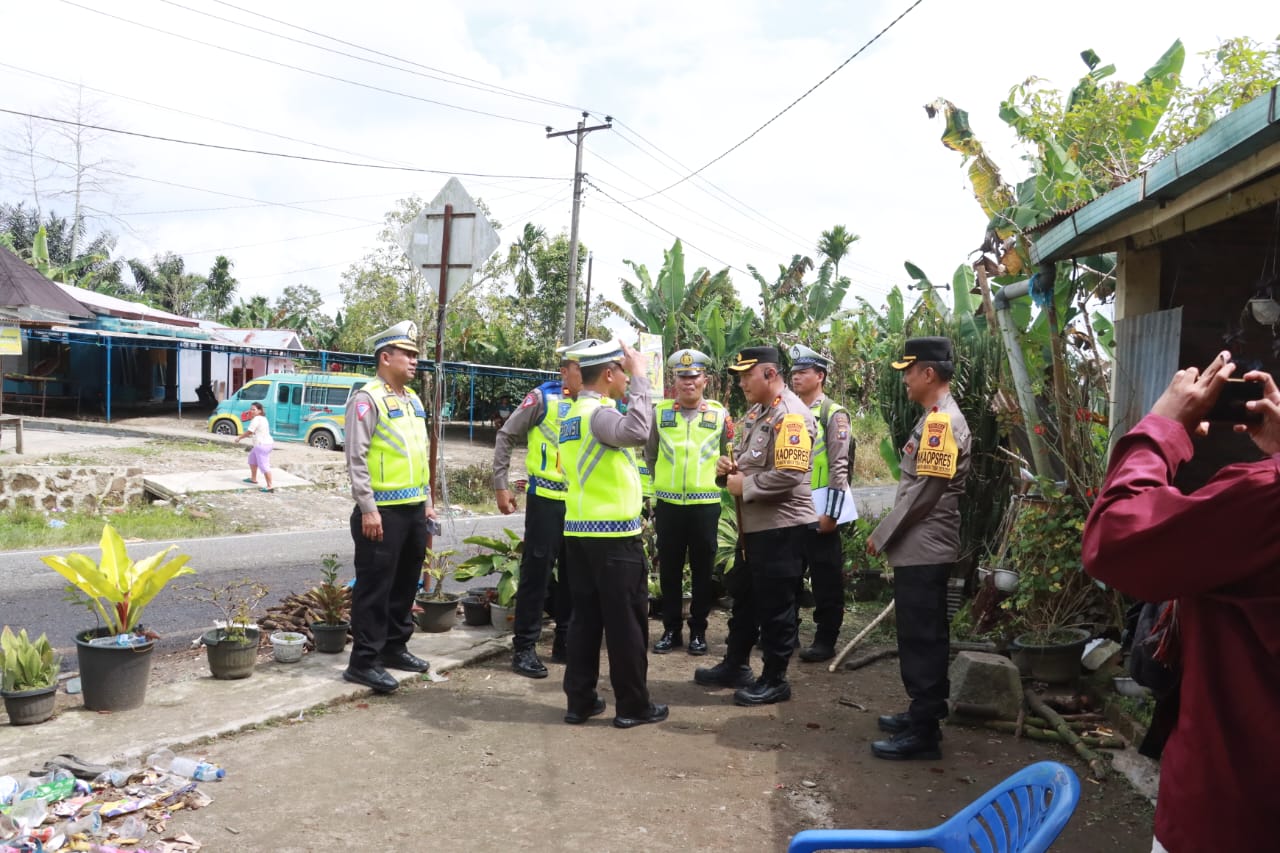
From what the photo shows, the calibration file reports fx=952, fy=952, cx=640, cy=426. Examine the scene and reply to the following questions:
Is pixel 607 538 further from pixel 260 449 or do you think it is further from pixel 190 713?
pixel 260 449

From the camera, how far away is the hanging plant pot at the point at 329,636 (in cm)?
598

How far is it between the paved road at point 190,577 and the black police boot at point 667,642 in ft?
9.69

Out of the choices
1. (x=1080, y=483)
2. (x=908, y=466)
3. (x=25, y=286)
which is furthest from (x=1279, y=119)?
(x=25, y=286)

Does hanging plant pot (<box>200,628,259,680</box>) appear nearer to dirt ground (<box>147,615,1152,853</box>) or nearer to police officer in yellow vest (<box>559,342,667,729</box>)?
dirt ground (<box>147,615,1152,853</box>)

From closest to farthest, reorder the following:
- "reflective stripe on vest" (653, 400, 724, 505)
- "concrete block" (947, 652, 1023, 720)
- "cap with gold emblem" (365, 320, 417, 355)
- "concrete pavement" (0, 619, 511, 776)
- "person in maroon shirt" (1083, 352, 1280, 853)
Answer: "person in maroon shirt" (1083, 352, 1280, 853) < "concrete pavement" (0, 619, 511, 776) < "concrete block" (947, 652, 1023, 720) < "cap with gold emblem" (365, 320, 417, 355) < "reflective stripe on vest" (653, 400, 724, 505)

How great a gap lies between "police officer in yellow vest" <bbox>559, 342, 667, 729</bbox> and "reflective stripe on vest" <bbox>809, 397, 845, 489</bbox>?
6.64 feet

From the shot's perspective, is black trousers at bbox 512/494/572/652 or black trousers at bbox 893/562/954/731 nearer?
black trousers at bbox 893/562/954/731

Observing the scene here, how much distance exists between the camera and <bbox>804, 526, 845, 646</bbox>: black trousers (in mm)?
6527

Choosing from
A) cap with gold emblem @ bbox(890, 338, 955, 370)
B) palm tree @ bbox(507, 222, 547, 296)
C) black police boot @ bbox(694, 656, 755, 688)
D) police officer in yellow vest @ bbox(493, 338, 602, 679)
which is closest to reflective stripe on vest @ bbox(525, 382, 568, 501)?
police officer in yellow vest @ bbox(493, 338, 602, 679)

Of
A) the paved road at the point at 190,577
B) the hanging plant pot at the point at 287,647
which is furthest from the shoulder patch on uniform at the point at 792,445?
the paved road at the point at 190,577

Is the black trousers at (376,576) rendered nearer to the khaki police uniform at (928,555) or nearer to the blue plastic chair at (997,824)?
the khaki police uniform at (928,555)

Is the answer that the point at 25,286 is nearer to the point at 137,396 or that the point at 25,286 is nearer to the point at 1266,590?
the point at 137,396

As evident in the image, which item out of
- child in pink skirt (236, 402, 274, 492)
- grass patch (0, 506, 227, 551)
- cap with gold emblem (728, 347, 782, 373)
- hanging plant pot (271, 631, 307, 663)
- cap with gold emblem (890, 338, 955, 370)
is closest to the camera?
cap with gold emblem (890, 338, 955, 370)

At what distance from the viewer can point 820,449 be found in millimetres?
6746
